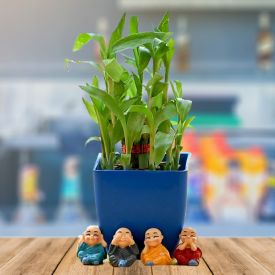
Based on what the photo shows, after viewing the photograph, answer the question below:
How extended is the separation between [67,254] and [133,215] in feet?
0.46

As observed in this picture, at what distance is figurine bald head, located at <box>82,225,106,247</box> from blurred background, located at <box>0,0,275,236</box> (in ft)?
4.34

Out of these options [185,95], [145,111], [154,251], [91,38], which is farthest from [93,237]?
[185,95]

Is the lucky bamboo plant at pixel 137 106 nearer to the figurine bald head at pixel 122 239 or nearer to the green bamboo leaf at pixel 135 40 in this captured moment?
the green bamboo leaf at pixel 135 40

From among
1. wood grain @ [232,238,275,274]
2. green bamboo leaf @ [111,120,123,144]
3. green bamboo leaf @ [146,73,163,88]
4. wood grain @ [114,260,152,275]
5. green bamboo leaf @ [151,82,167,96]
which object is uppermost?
green bamboo leaf @ [146,73,163,88]

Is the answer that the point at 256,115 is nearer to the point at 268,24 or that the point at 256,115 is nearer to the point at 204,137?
the point at 204,137

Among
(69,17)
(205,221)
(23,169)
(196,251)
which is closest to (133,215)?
(196,251)

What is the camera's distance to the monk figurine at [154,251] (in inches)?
30.8

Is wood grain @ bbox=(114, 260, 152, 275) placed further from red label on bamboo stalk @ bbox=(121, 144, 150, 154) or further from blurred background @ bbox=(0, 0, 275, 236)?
blurred background @ bbox=(0, 0, 275, 236)

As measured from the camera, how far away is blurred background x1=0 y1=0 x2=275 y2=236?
2195mm

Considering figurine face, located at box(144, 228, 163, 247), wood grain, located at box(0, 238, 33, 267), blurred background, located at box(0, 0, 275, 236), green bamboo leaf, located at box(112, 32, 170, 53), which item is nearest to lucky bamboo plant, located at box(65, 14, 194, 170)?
green bamboo leaf, located at box(112, 32, 170, 53)

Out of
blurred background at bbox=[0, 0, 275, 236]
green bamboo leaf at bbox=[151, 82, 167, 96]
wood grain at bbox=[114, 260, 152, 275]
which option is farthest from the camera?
blurred background at bbox=[0, 0, 275, 236]

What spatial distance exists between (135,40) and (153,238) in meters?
0.31

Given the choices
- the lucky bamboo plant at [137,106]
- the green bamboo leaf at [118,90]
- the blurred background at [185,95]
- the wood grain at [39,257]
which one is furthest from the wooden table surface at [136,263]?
the blurred background at [185,95]

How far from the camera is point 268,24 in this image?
2.73m
